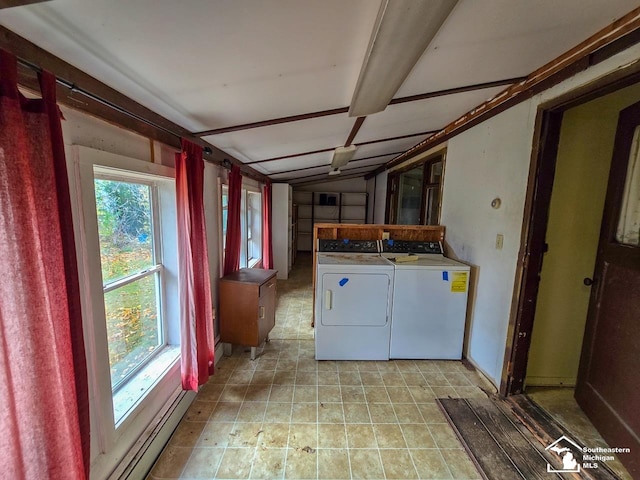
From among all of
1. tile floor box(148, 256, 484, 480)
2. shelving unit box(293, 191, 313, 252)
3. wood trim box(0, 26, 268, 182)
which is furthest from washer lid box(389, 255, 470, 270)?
shelving unit box(293, 191, 313, 252)

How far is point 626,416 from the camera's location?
1.48 metres

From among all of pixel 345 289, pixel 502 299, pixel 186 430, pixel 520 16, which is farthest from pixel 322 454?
pixel 520 16

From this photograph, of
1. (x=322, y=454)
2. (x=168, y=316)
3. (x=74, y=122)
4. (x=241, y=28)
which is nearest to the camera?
(x=241, y=28)

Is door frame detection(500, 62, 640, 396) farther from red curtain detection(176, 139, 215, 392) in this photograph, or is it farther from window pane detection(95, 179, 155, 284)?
window pane detection(95, 179, 155, 284)

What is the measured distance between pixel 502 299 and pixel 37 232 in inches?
103

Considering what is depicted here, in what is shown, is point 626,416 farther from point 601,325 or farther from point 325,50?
point 325,50

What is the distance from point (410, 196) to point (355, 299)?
2.90 meters

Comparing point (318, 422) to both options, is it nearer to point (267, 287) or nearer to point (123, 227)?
point (267, 287)

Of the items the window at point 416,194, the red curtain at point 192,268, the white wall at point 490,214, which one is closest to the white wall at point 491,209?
the white wall at point 490,214

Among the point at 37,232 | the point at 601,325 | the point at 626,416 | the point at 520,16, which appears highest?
the point at 520,16

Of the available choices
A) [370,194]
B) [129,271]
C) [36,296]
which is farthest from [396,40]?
[370,194]

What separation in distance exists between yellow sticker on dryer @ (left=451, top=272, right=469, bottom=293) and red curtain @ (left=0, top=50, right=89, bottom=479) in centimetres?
256

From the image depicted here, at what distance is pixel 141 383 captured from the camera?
164cm

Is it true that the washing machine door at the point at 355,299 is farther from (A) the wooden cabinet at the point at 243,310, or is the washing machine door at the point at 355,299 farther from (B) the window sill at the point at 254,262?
(B) the window sill at the point at 254,262
